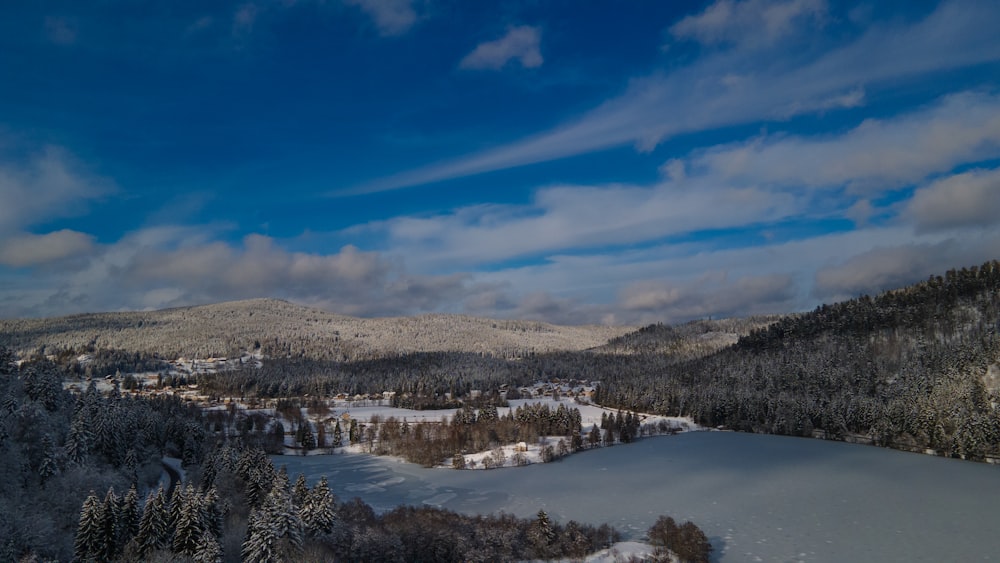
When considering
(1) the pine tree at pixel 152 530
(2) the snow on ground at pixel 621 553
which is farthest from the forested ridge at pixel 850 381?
(1) the pine tree at pixel 152 530

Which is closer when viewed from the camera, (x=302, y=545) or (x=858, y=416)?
(x=302, y=545)

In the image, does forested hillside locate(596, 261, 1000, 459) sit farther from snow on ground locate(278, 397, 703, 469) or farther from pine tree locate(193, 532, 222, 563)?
pine tree locate(193, 532, 222, 563)

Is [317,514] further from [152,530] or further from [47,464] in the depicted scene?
Answer: [47,464]

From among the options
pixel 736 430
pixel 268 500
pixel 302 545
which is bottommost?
pixel 736 430

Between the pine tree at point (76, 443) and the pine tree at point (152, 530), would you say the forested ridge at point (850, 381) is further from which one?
the pine tree at point (76, 443)

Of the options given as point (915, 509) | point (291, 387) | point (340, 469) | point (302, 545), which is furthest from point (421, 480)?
point (291, 387)

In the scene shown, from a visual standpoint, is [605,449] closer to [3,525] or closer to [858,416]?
[858,416]

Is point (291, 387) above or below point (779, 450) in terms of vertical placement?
above
